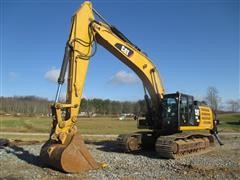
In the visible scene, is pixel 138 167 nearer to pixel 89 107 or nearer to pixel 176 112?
pixel 176 112

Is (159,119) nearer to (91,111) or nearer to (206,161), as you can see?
(206,161)

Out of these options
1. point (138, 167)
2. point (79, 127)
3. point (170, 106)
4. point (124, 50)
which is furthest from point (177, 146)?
point (79, 127)

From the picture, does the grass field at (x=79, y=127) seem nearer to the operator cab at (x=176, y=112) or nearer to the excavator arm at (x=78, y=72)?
the operator cab at (x=176, y=112)

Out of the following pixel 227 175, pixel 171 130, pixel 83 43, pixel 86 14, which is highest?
pixel 86 14

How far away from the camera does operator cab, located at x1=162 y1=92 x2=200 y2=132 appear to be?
16169 mm

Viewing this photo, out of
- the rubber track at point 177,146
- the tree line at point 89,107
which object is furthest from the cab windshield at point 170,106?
the tree line at point 89,107

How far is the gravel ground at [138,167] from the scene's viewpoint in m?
11.0

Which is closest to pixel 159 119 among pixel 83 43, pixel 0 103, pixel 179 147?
pixel 179 147

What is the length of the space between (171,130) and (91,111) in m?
108

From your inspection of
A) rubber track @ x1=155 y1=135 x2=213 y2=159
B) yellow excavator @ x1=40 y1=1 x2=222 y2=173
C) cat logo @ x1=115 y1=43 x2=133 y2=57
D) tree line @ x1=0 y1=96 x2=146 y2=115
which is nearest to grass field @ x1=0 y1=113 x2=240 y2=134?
yellow excavator @ x1=40 y1=1 x2=222 y2=173

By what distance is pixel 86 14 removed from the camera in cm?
1370

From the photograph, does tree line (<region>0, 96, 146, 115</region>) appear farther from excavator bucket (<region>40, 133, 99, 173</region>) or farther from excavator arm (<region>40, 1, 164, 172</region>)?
excavator bucket (<region>40, 133, 99, 173</region>)

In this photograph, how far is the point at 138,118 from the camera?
17875 mm

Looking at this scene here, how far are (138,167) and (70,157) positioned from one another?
248cm
